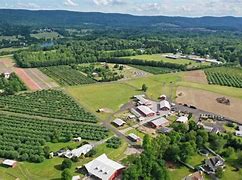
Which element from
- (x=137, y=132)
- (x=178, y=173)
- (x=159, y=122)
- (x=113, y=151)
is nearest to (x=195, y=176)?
(x=178, y=173)

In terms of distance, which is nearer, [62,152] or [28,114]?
[62,152]

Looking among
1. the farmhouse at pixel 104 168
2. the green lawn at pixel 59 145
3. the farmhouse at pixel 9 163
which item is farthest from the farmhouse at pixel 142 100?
the farmhouse at pixel 9 163

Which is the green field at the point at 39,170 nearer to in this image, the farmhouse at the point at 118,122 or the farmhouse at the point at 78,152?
the farmhouse at the point at 78,152

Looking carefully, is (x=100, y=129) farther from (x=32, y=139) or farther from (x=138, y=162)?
(x=138, y=162)

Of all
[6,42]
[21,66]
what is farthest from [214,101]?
[6,42]

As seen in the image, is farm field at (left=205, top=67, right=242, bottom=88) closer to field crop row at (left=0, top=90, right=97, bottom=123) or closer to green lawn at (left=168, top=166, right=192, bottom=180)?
field crop row at (left=0, top=90, right=97, bottom=123)

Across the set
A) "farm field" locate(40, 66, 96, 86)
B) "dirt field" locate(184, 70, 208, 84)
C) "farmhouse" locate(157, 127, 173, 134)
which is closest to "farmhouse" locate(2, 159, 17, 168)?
"farmhouse" locate(157, 127, 173, 134)
